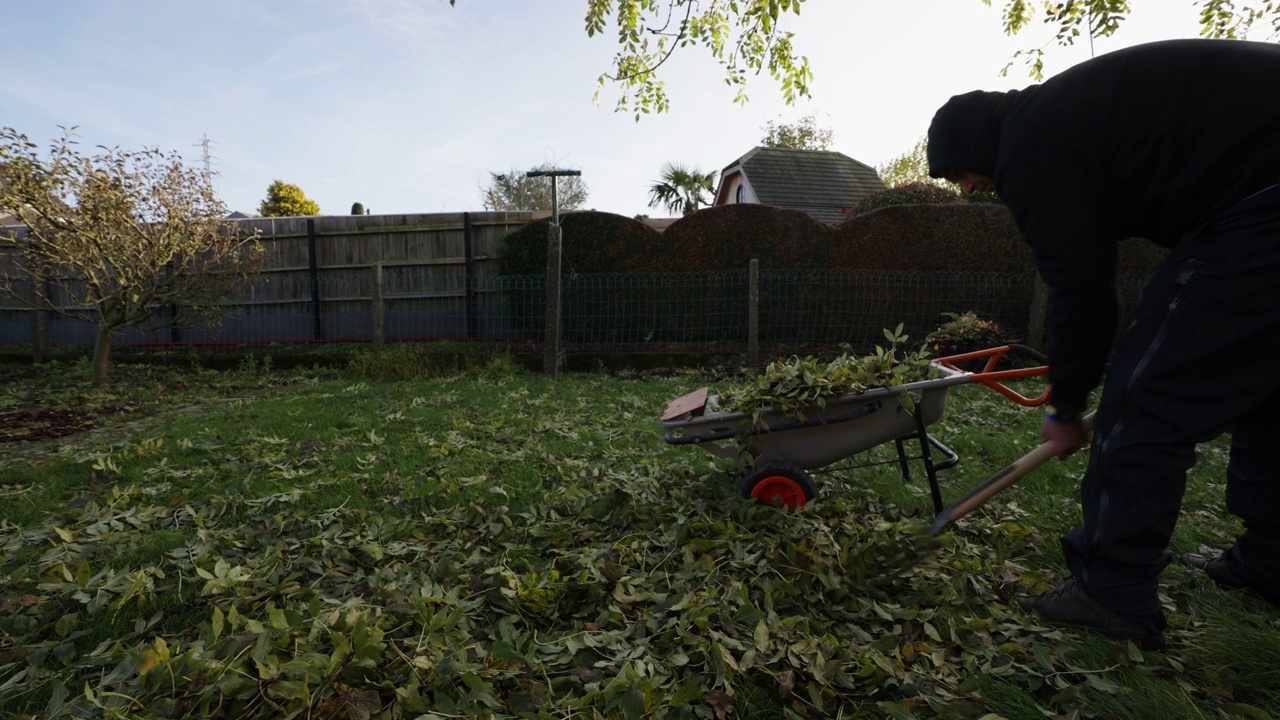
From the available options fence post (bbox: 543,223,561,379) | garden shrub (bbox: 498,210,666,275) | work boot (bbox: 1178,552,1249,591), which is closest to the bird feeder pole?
fence post (bbox: 543,223,561,379)

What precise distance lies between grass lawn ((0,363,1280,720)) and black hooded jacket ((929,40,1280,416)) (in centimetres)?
78

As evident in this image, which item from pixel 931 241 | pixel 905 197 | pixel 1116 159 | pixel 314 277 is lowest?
pixel 1116 159

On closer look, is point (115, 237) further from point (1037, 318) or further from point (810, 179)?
point (810, 179)

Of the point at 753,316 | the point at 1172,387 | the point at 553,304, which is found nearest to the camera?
the point at 1172,387

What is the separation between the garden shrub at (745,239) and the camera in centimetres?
888

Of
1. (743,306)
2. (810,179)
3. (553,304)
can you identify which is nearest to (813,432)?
(553,304)

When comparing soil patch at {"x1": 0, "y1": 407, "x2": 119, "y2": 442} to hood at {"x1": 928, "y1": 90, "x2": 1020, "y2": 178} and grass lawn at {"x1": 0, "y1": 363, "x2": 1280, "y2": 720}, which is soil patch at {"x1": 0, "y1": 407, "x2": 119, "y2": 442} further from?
hood at {"x1": 928, "y1": 90, "x2": 1020, "y2": 178}

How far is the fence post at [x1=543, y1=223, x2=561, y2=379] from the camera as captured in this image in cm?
795

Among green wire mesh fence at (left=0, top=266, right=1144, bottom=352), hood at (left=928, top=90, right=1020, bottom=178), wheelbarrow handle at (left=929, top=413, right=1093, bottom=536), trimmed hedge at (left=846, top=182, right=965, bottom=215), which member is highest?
trimmed hedge at (left=846, top=182, right=965, bottom=215)

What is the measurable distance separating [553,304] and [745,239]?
297 cm

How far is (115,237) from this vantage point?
6934 mm

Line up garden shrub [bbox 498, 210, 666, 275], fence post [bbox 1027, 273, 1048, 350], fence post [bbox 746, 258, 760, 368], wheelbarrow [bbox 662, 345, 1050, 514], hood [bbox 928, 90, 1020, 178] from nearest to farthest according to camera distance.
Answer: hood [bbox 928, 90, 1020, 178] < wheelbarrow [bbox 662, 345, 1050, 514] < fence post [bbox 746, 258, 760, 368] < fence post [bbox 1027, 273, 1048, 350] < garden shrub [bbox 498, 210, 666, 275]

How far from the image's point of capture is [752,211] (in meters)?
8.88

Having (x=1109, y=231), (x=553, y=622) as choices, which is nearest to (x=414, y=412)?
(x=553, y=622)
